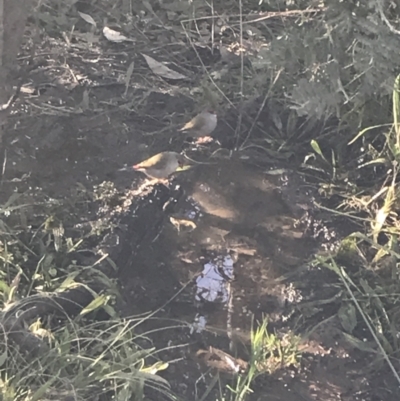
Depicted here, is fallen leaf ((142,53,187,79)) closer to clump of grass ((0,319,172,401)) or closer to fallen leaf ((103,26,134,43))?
fallen leaf ((103,26,134,43))

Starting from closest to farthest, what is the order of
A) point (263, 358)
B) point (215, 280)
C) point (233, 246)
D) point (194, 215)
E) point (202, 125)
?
point (263, 358) → point (215, 280) → point (233, 246) → point (194, 215) → point (202, 125)

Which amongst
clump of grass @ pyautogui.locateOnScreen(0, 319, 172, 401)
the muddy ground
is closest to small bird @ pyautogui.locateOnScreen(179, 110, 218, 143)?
the muddy ground

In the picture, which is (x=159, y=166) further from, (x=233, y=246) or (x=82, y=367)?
(x=82, y=367)

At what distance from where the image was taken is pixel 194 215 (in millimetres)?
2656

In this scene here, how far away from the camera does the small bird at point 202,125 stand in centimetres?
284

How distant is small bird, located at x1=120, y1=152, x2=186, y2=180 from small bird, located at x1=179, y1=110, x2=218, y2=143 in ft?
0.70

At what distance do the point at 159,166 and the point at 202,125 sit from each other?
1.03 ft

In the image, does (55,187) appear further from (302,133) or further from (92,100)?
(302,133)

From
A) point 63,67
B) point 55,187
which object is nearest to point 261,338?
point 55,187

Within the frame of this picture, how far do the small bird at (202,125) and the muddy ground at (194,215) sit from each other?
94 millimetres

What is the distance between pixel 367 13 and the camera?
2.30m

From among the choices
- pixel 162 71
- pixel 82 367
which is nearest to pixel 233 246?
pixel 82 367

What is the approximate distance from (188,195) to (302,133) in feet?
1.82

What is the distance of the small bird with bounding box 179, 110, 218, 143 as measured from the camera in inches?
112
